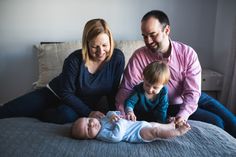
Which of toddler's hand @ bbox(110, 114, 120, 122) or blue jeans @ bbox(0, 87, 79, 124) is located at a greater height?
toddler's hand @ bbox(110, 114, 120, 122)

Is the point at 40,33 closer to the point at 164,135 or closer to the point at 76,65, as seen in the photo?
the point at 76,65

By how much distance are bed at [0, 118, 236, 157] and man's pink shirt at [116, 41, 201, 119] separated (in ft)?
0.79

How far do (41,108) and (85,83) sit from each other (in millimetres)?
382

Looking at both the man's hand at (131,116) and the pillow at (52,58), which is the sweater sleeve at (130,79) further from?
the pillow at (52,58)

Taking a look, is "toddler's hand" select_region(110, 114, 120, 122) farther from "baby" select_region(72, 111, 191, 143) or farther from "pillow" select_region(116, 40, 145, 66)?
"pillow" select_region(116, 40, 145, 66)

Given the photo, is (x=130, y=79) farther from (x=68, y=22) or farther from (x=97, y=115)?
(x=68, y=22)

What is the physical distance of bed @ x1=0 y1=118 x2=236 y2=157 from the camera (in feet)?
3.98

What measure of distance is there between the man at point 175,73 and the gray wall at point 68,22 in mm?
910

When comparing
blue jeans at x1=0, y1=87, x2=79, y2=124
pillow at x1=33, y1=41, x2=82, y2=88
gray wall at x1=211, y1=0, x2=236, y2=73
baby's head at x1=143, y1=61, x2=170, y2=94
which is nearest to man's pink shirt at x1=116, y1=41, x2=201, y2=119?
baby's head at x1=143, y1=61, x2=170, y2=94

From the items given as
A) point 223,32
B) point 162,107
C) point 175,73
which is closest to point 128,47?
point 175,73

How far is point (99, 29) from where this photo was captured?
1557 millimetres

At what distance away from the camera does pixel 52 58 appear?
2.24m

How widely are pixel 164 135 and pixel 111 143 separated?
266 millimetres

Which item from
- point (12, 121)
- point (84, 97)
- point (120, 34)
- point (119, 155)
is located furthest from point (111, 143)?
point (120, 34)
